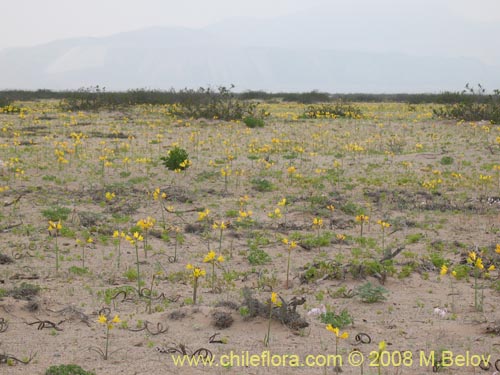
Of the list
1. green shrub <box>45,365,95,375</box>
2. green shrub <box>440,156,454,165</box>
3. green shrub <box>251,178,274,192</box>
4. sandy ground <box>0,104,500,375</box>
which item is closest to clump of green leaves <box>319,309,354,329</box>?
sandy ground <box>0,104,500,375</box>

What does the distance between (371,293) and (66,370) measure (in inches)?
110

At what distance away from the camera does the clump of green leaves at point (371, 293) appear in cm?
524

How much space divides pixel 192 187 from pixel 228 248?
3.34 metres

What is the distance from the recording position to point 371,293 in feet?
17.2

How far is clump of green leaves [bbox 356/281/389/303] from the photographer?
5.24 metres

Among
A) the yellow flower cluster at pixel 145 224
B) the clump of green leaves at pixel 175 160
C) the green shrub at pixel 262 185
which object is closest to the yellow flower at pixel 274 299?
the yellow flower cluster at pixel 145 224

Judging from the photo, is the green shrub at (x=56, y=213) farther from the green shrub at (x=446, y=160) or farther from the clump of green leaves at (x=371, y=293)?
the green shrub at (x=446, y=160)

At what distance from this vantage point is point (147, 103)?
87.0 ft

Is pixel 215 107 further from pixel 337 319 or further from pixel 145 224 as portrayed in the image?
pixel 337 319

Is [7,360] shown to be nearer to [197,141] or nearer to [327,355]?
[327,355]

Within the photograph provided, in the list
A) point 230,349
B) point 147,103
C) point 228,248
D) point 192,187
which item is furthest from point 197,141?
point 147,103

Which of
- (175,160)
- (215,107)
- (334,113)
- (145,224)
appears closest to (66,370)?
(145,224)

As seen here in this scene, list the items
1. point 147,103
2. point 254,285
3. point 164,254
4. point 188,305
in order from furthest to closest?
point 147,103, point 164,254, point 254,285, point 188,305

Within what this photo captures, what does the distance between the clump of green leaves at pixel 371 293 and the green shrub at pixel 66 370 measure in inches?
102
